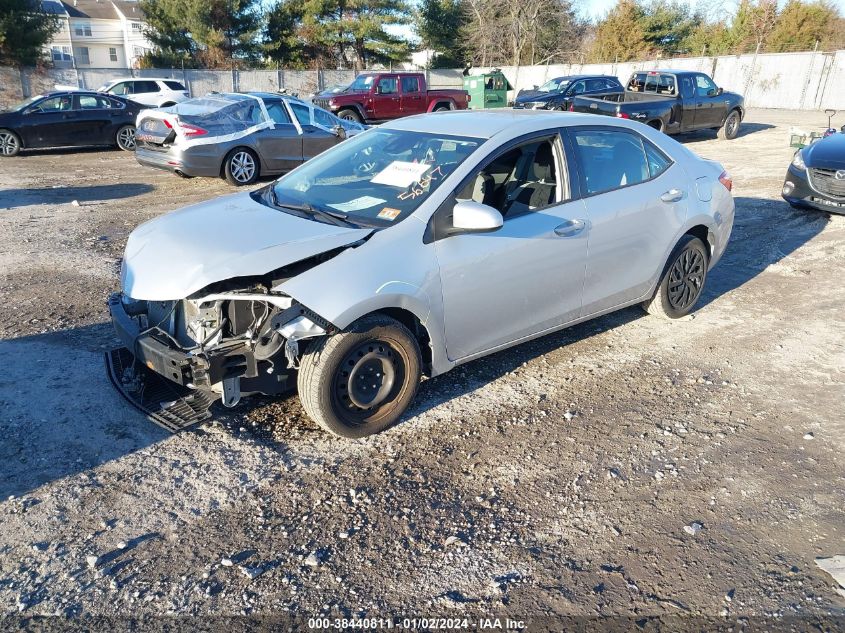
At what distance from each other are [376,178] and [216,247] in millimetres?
1209

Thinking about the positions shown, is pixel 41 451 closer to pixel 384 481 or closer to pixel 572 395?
Answer: pixel 384 481

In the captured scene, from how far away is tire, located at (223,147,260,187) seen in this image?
1159 centimetres

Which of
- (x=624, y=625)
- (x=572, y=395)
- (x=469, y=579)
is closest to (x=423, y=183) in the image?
(x=572, y=395)

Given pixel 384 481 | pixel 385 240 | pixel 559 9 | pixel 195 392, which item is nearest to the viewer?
pixel 384 481

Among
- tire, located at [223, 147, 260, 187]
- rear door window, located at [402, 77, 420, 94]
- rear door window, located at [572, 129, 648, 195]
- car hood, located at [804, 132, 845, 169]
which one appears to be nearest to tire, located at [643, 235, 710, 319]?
rear door window, located at [572, 129, 648, 195]

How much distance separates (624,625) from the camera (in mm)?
2676

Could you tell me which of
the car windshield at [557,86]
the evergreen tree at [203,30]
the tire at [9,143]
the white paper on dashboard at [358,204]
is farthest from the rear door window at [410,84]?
the evergreen tree at [203,30]

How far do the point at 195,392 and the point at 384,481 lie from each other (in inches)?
53.2

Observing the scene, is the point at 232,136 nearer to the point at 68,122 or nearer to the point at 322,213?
the point at 68,122

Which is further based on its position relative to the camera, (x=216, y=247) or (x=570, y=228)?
(x=570, y=228)

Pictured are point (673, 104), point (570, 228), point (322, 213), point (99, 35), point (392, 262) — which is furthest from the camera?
point (99, 35)

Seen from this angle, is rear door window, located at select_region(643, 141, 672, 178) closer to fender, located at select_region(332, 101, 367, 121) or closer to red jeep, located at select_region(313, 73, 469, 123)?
red jeep, located at select_region(313, 73, 469, 123)

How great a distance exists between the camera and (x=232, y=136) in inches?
454

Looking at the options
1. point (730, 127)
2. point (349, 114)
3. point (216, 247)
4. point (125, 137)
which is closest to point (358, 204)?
point (216, 247)
